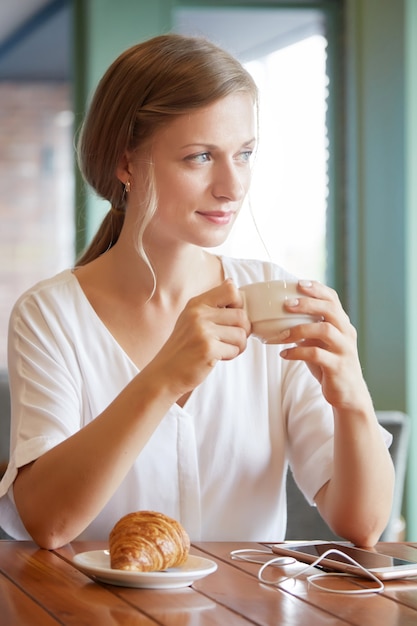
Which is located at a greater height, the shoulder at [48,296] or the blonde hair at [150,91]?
the blonde hair at [150,91]

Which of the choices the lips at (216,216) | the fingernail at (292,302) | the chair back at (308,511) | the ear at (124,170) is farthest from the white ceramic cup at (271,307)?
the chair back at (308,511)

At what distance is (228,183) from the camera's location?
1.64 metres

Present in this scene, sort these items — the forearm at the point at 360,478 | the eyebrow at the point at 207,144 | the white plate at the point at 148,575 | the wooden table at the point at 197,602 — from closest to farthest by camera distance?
the wooden table at the point at 197,602, the white plate at the point at 148,575, the forearm at the point at 360,478, the eyebrow at the point at 207,144

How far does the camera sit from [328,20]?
4504 mm

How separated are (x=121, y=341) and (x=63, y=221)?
7111mm

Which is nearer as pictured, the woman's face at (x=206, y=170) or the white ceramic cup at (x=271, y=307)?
the white ceramic cup at (x=271, y=307)

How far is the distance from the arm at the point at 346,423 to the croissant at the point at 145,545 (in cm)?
33

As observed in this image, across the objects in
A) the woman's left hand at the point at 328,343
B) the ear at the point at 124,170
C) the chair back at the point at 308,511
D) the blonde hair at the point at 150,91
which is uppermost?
the blonde hair at the point at 150,91

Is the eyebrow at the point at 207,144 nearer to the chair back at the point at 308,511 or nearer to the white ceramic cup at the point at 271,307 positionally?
the white ceramic cup at the point at 271,307

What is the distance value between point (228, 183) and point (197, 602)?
0.73 metres

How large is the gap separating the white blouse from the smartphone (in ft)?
0.89

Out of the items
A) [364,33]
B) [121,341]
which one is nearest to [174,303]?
[121,341]

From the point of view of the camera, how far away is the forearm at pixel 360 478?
5.07ft

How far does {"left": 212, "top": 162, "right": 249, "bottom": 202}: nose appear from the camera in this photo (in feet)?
5.38
